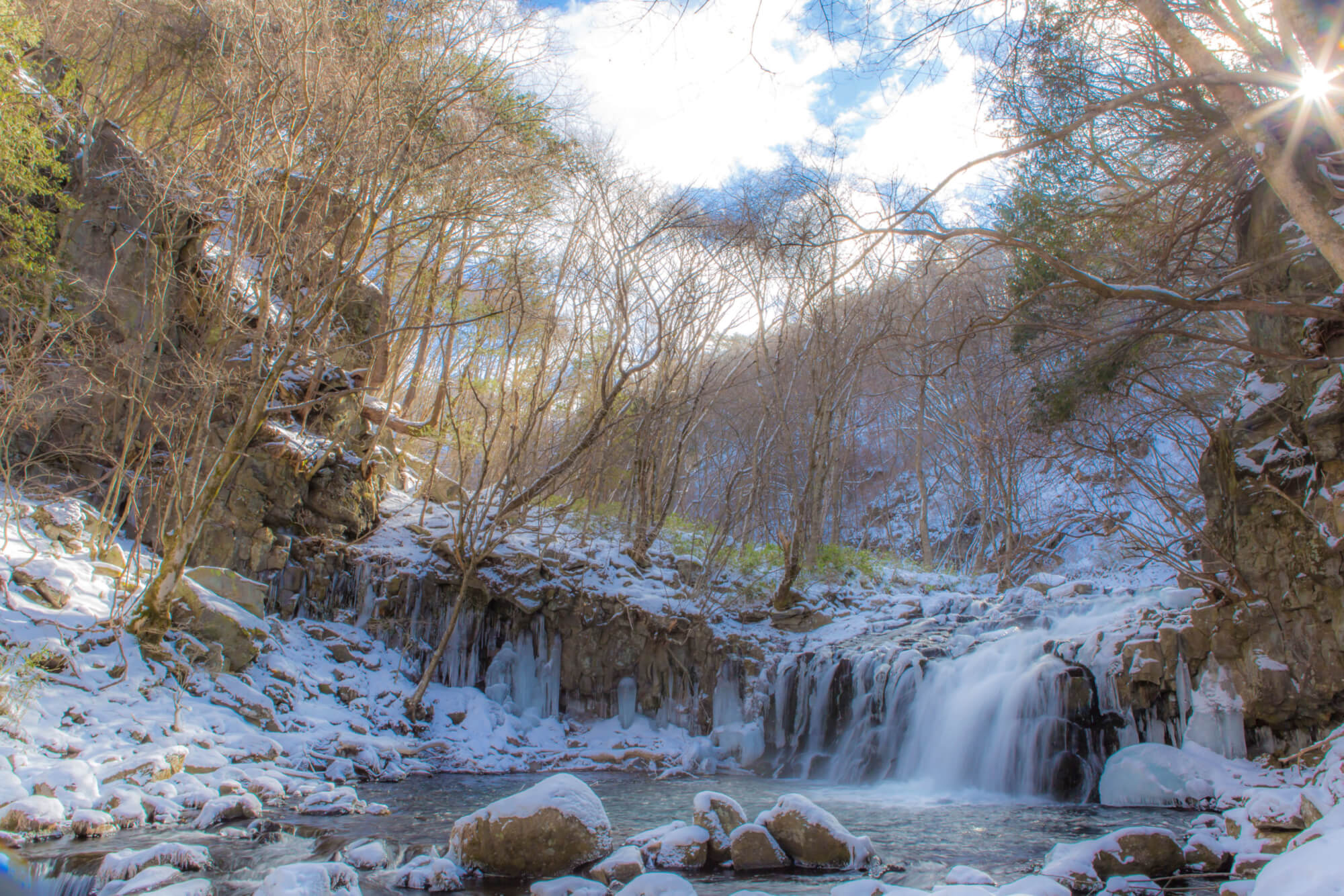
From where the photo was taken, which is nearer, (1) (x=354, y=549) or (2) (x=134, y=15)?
(1) (x=354, y=549)

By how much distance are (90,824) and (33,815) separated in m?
0.29

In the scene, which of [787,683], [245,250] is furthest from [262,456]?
[787,683]

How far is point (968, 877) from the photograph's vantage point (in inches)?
154

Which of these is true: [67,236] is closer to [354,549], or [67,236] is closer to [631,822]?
[354,549]

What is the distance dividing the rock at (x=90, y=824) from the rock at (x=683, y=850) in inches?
133

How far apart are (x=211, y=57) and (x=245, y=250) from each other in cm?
502

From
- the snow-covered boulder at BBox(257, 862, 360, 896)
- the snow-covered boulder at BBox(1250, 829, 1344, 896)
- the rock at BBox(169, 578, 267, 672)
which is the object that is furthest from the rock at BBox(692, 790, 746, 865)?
the rock at BBox(169, 578, 267, 672)

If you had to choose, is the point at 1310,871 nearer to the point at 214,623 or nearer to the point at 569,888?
the point at 569,888

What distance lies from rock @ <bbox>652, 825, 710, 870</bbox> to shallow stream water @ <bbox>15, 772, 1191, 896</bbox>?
135mm

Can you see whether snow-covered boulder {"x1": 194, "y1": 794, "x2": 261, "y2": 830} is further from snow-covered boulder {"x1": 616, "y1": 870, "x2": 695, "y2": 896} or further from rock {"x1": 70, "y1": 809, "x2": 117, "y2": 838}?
snow-covered boulder {"x1": 616, "y1": 870, "x2": 695, "y2": 896}

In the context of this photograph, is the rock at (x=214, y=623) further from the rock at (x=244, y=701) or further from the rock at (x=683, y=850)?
the rock at (x=683, y=850)

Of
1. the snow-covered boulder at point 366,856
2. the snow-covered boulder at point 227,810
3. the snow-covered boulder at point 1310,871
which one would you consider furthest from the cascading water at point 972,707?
the snow-covered boulder at point 227,810

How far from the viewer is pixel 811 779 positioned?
8625 mm

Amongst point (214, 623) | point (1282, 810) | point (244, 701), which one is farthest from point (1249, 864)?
point (214, 623)
